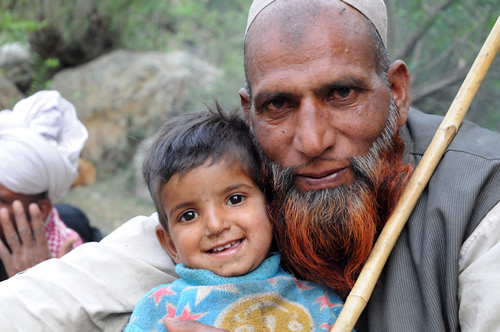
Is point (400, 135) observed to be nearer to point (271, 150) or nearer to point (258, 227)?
point (271, 150)

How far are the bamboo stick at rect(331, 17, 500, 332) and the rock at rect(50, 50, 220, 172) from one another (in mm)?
6902

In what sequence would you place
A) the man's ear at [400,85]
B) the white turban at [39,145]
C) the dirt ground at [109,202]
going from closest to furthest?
the man's ear at [400,85], the white turban at [39,145], the dirt ground at [109,202]

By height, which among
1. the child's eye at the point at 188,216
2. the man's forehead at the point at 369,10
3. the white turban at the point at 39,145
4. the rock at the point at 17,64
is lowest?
the rock at the point at 17,64

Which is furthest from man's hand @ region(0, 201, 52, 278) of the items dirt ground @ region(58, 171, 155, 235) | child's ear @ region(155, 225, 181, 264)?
dirt ground @ region(58, 171, 155, 235)

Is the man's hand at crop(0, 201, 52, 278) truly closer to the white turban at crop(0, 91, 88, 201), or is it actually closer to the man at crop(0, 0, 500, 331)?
the white turban at crop(0, 91, 88, 201)

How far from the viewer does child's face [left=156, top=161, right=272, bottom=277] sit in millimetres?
2064

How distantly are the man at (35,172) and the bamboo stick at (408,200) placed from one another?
215 centimetres

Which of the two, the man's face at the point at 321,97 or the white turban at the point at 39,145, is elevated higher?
the man's face at the point at 321,97

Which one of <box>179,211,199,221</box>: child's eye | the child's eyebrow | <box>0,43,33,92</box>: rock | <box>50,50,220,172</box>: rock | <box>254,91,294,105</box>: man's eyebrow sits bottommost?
<box>50,50,220,172</box>: rock

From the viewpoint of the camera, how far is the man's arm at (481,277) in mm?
1595

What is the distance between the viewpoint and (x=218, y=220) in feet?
6.71

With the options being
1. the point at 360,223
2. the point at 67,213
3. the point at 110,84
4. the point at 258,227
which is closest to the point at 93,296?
the point at 258,227

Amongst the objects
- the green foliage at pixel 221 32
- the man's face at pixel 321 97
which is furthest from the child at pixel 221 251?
the green foliage at pixel 221 32

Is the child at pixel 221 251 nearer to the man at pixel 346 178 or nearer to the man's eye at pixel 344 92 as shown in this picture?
the man at pixel 346 178
